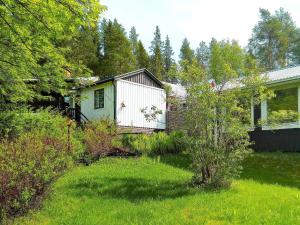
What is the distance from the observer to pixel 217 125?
11242 millimetres

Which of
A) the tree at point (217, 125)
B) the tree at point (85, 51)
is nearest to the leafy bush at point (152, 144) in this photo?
the tree at point (217, 125)

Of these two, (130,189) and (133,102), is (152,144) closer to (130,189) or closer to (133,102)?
(130,189)

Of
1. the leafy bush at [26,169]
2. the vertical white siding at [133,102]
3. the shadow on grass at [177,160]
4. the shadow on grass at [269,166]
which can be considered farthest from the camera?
the vertical white siding at [133,102]

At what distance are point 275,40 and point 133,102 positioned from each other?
34.2 meters

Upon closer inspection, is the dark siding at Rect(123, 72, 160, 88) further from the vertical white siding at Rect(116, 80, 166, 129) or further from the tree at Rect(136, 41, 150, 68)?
the tree at Rect(136, 41, 150, 68)

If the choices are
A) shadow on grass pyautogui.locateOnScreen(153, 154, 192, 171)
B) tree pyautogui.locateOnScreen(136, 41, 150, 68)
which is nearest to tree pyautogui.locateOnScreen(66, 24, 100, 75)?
tree pyautogui.locateOnScreen(136, 41, 150, 68)

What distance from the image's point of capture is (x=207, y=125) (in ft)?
36.5

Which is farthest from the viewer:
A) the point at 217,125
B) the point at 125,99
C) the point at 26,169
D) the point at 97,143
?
the point at 125,99

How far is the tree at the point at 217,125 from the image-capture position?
10820 mm

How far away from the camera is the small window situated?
82.7 ft

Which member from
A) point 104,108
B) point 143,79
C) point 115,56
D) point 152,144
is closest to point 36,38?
point 152,144

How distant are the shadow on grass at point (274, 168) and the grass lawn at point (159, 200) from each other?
0.13 ft

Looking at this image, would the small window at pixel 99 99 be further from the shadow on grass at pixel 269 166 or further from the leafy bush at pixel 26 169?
the leafy bush at pixel 26 169

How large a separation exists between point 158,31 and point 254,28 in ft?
67.6
